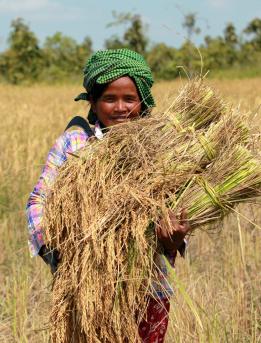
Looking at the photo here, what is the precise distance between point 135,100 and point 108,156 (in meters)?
0.30

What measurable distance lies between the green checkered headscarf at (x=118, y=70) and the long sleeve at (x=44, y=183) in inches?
6.3

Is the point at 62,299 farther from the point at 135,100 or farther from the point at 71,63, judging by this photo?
the point at 71,63

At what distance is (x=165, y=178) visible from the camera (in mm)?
1509

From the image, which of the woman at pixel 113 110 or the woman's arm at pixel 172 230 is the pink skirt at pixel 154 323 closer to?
the woman at pixel 113 110

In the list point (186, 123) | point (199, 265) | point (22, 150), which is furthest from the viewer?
point (22, 150)

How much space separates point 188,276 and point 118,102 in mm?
1328

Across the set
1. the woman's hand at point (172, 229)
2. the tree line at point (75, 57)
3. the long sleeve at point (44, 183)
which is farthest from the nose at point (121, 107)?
the tree line at point (75, 57)

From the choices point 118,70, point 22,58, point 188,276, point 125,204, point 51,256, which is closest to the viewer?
point 125,204

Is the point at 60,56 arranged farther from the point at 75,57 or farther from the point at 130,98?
the point at 130,98

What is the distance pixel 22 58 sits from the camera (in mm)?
22797

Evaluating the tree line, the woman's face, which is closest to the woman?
the woman's face

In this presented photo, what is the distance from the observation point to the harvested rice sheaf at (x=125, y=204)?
4.84 feet

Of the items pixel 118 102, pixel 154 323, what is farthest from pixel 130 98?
pixel 154 323

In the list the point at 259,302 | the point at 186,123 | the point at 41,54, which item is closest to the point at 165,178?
the point at 186,123
